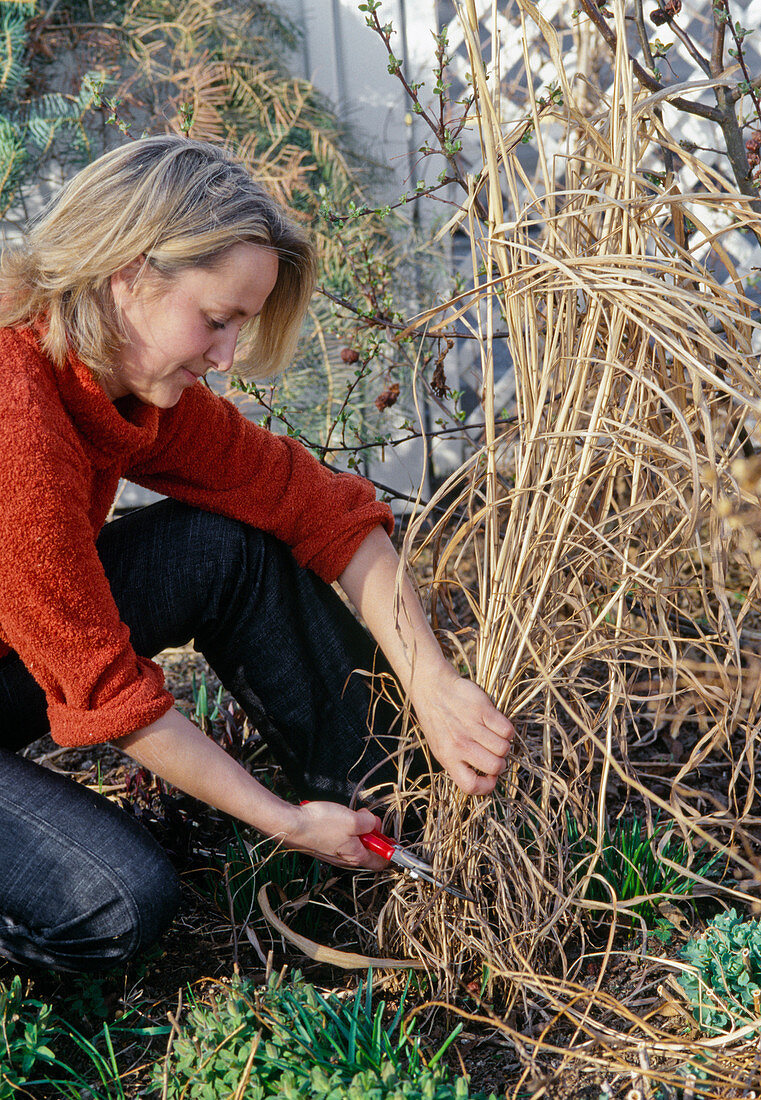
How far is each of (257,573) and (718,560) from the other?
2.45 ft

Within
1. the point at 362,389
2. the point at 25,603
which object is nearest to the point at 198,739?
the point at 25,603

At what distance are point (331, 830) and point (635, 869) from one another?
45cm

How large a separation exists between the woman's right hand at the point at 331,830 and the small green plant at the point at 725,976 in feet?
1.44

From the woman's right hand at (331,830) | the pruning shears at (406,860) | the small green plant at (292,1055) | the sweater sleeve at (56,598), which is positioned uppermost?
the sweater sleeve at (56,598)

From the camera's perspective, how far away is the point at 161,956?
4.73ft

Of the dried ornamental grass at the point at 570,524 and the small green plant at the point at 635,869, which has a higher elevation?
the dried ornamental grass at the point at 570,524

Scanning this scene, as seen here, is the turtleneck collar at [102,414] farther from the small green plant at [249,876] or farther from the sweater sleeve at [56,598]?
the small green plant at [249,876]

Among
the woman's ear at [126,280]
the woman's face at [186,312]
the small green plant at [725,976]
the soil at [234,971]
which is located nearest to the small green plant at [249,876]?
the soil at [234,971]

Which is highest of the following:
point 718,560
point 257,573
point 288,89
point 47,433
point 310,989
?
point 288,89

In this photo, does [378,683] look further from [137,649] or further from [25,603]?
→ [25,603]

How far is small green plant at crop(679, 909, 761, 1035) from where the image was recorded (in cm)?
116

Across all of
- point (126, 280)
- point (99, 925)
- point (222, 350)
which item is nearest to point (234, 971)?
point (99, 925)

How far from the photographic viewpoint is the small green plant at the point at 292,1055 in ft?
3.30

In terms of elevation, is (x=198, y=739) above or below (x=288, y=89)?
below
